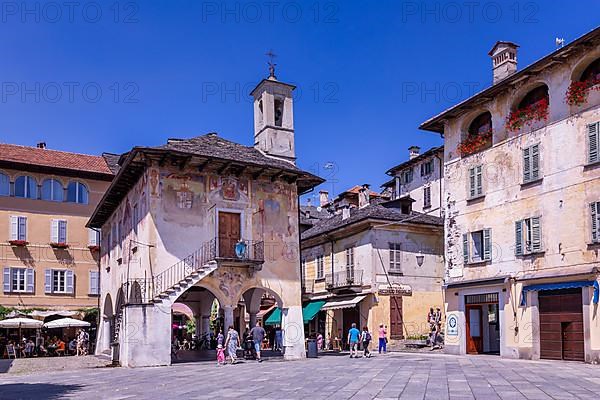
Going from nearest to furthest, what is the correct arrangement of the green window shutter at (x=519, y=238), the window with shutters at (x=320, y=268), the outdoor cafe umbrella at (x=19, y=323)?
the green window shutter at (x=519, y=238), the outdoor cafe umbrella at (x=19, y=323), the window with shutters at (x=320, y=268)

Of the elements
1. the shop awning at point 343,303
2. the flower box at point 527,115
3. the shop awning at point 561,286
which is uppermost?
the flower box at point 527,115

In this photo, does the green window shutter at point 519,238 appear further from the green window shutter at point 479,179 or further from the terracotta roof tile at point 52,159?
the terracotta roof tile at point 52,159

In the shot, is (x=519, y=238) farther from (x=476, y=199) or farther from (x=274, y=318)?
(x=274, y=318)

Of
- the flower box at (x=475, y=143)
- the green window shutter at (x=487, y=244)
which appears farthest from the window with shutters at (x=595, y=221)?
the flower box at (x=475, y=143)

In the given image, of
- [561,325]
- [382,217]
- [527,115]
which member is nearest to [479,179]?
[527,115]

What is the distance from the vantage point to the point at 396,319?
37250 mm

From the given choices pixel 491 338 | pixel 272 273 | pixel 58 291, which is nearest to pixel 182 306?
pixel 58 291

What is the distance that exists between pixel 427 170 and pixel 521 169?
19.2 metres

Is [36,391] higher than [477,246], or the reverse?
[477,246]

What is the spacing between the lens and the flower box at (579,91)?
24516 mm

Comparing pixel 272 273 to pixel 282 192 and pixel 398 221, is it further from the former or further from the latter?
pixel 398 221

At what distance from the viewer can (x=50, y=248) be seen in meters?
44.3

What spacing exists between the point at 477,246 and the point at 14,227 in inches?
1135

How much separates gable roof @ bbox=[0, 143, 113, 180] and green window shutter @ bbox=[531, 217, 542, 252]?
30.4 m
